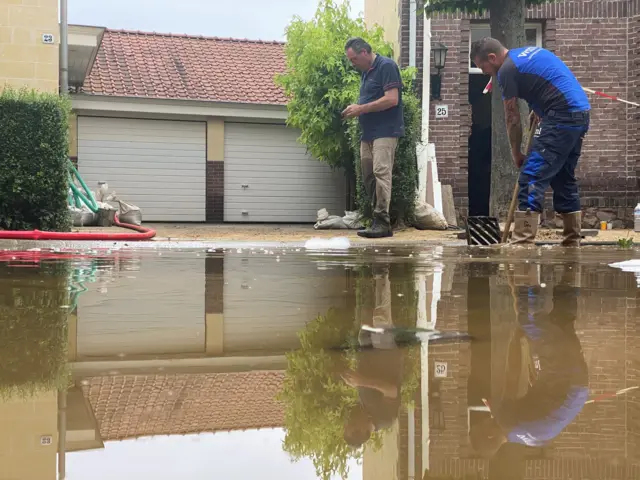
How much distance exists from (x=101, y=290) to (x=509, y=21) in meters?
9.09

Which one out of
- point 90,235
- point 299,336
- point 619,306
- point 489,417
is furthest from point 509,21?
point 489,417

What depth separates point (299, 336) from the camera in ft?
8.38

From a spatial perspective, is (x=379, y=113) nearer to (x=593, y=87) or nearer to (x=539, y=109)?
(x=539, y=109)

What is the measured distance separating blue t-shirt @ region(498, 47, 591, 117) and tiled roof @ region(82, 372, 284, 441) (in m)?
5.44

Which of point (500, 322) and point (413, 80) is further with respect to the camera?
point (413, 80)

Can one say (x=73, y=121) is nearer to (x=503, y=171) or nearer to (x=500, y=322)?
(x=503, y=171)

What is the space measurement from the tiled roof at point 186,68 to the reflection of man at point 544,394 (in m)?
17.3

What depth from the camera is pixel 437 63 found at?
14.8 m

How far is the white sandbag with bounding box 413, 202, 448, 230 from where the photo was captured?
11945 mm

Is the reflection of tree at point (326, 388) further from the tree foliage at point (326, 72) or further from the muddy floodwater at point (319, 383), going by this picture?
the tree foliage at point (326, 72)

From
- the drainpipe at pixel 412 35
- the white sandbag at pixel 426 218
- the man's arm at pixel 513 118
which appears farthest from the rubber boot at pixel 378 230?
the drainpipe at pixel 412 35

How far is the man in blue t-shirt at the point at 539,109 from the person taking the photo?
687cm

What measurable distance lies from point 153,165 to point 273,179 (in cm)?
300

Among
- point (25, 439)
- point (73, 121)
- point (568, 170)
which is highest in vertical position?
point (73, 121)
